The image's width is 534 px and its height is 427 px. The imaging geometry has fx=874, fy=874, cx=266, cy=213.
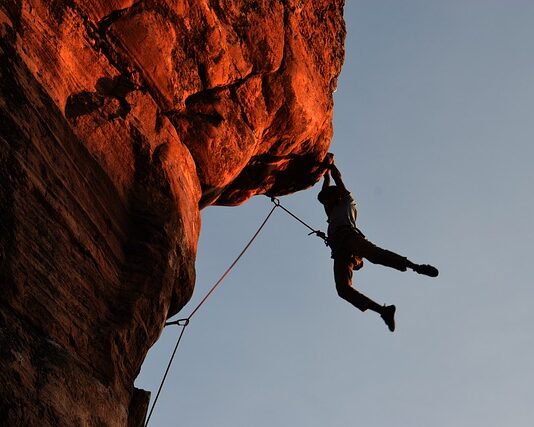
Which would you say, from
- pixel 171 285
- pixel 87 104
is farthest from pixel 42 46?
pixel 171 285

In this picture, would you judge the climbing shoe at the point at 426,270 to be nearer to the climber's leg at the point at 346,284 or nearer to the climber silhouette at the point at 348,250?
the climber silhouette at the point at 348,250

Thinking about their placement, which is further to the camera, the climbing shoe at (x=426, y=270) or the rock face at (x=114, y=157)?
the climbing shoe at (x=426, y=270)

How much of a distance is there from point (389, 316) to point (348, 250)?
4.34ft

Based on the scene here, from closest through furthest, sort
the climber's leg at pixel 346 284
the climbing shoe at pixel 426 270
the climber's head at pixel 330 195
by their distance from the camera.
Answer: the climbing shoe at pixel 426 270 < the climber's leg at pixel 346 284 < the climber's head at pixel 330 195

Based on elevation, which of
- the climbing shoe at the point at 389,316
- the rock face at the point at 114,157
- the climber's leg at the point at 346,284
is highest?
the climber's leg at the point at 346,284

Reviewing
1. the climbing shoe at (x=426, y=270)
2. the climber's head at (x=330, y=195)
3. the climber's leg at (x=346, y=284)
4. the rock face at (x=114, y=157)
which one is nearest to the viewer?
the rock face at (x=114, y=157)

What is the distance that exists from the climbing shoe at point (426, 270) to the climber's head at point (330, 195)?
2.68m

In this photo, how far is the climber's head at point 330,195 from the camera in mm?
12789

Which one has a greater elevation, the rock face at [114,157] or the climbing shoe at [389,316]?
the climbing shoe at [389,316]

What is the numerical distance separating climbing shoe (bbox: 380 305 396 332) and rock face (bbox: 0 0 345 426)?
8.01ft

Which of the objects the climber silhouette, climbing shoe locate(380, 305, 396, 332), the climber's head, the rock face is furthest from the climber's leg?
the rock face

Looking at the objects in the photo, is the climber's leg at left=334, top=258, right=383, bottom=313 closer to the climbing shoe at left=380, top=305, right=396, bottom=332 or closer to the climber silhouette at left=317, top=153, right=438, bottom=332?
the climber silhouette at left=317, top=153, right=438, bottom=332

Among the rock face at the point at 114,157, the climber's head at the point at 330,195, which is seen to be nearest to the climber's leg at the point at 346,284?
the climber's head at the point at 330,195

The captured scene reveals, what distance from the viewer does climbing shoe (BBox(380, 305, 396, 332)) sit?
10.7 meters
